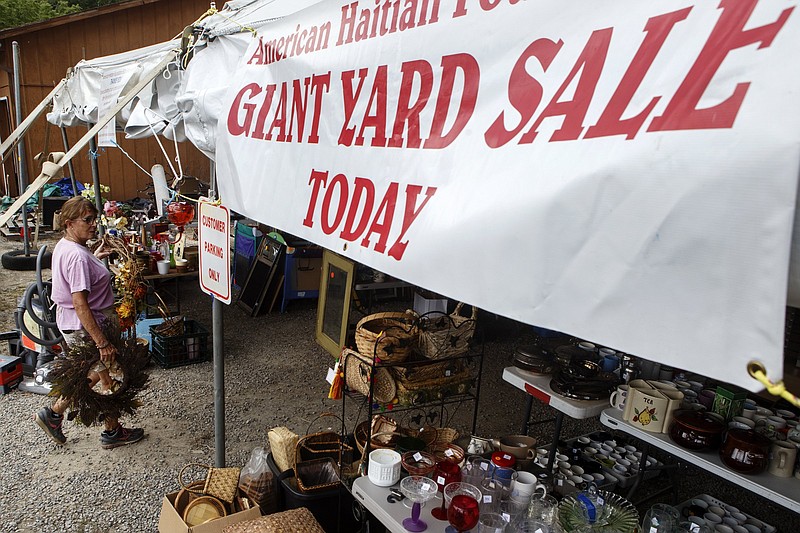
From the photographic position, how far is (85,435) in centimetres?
424

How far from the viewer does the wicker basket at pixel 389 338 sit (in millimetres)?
3256

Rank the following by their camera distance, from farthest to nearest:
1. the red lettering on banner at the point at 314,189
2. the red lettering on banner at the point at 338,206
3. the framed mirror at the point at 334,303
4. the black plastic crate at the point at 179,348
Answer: the framed mirror at the point at 334,303, the black plastic crate at the point at 179,348, the red lettering on banner at the point at 314,189, the red lettering on banner at the point at 338,206

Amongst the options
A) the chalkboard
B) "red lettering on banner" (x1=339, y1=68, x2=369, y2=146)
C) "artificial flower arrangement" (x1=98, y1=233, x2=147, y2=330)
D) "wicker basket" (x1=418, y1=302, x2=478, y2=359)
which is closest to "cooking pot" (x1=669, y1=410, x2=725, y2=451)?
"wicker basket" (x1=418, y1=302, x2=478, y2=359)

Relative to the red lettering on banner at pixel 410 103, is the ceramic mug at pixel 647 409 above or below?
below

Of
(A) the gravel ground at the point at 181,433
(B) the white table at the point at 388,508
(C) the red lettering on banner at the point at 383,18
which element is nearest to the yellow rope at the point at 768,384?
(C) the red lettering on banner at the point at 383,18

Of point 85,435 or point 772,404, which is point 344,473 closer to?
point 85,435

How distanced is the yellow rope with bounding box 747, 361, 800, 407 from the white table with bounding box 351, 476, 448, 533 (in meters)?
1.69

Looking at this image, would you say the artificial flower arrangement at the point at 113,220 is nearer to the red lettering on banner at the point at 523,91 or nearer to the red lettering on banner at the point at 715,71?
the red lettering on banner at the point at 523,91

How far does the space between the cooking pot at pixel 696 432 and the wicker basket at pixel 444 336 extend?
1291 mm

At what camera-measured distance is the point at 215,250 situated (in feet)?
8.89

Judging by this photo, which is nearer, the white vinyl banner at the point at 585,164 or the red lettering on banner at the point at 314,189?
the white vinyl banner at the point at 585,164

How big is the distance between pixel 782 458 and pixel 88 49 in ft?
49.0

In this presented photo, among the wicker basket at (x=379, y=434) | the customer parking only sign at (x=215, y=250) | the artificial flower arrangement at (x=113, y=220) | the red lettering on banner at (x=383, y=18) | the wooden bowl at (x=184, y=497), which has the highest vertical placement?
the red lettering on banner at (x=383, y=18)

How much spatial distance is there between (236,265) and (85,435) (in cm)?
388
